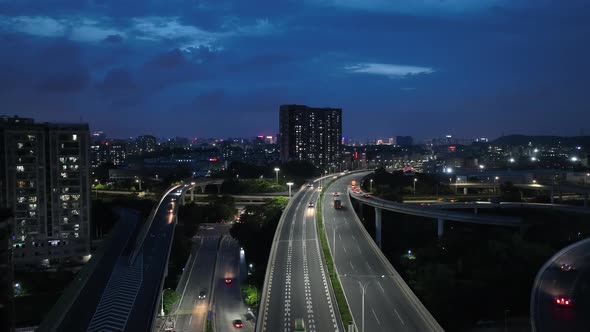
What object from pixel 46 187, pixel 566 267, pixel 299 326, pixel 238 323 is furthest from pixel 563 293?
pixel 46 187

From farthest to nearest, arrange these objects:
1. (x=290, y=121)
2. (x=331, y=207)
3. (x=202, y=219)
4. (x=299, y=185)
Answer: (x=290, y=121) < (x=299, y=185) < (x=202, y=219) < (x=331, y=207)

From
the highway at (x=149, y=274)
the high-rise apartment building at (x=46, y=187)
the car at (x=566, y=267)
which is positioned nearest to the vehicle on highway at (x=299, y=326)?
the highway at (x=149, y=274)

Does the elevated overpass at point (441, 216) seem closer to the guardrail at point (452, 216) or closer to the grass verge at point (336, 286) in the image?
the guardrail at point (452, 216)

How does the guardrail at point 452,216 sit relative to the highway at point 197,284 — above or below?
above

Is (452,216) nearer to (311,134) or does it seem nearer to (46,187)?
(46,187)

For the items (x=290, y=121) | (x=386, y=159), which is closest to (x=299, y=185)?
(x=290, y=121)

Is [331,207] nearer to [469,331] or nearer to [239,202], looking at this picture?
[239,202]
